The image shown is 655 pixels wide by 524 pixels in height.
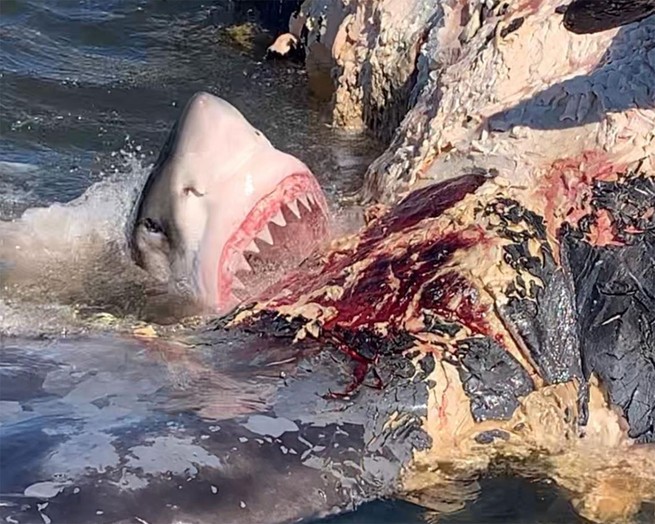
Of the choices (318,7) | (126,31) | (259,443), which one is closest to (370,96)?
(318,7)

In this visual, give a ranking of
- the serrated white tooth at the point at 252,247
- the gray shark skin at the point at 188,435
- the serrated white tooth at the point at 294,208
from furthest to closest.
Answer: the serrated white tooth at the point at 294,208, the serrated white tooth at the point at 252,247, the gray shark skin at the point at 188,435

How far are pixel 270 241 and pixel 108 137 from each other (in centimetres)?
326

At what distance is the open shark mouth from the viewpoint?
5.14 m

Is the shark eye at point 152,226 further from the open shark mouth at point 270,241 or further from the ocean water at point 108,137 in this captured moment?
the open shark mouth at point 270,241

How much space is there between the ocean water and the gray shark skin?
0.20 metres

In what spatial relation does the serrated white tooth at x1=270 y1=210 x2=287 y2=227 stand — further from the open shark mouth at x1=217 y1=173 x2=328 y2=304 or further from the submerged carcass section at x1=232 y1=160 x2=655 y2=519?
the submerged carcass section at x1=232 y1=160 x2=655 y2=519

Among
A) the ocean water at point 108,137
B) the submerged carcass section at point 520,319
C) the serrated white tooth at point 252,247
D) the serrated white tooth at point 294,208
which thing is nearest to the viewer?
the submerged carcass section at point 520,319

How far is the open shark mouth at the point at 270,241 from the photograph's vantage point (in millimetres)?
Answer: 5137

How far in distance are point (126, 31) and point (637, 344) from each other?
6.78m

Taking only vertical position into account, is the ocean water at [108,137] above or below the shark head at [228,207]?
below

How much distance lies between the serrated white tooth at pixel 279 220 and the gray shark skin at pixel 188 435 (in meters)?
0.81

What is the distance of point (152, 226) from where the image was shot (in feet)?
17.9

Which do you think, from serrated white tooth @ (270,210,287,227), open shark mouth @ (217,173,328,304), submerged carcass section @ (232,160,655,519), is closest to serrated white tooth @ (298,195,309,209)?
open shark mouth @ (217,173,328,304)

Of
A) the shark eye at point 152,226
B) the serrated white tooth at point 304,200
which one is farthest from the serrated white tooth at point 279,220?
the shark eye at point 152,226
